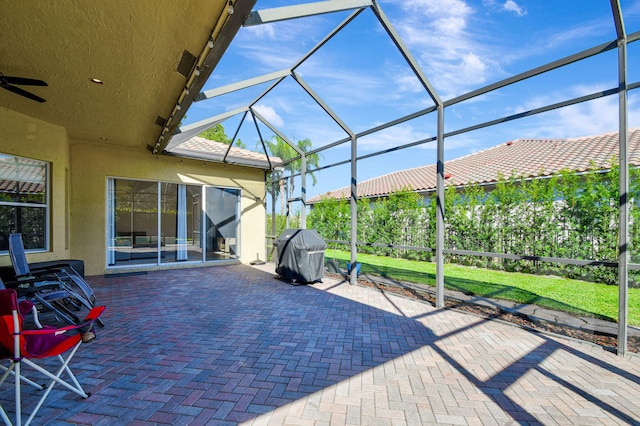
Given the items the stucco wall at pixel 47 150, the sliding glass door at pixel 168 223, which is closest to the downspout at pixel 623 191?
the stucco wall at pixel 47 150

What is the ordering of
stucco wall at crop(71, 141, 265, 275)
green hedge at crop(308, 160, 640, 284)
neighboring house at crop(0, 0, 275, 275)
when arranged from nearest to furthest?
neighboring house at crop(0, 0, 275, 275)
green hedge at crop(308, 160, 640, 284)
stucco wall at crop(71, 141, 265, 275)

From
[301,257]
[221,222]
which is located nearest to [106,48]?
[301,257]

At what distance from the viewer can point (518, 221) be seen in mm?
5898

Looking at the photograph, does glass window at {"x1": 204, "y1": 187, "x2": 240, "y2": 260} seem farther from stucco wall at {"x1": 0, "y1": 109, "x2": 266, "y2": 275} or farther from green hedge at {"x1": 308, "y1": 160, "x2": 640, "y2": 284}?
green hedge at {"x1": 308, "y1": 160, "x2": 640, "y2": 284}

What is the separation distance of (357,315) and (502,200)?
4.00 m

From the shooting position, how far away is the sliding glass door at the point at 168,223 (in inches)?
316

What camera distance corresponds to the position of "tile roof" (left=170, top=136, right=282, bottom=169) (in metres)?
8.21

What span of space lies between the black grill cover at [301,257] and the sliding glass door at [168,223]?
126 inches

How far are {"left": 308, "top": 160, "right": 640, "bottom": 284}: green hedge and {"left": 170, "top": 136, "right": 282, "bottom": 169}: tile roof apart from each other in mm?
2565

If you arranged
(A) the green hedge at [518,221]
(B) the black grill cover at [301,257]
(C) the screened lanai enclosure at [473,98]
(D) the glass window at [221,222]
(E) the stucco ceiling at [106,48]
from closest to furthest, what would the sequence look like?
(E) the stucco ceiling at [106,48], (C) the screened lanai enclosure at [473,98], (A) the green hedge at [518,221], (B) the black grill cover at [301,257], (D) the glass window at [221,222]

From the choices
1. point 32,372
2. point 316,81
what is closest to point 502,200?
point 316,81

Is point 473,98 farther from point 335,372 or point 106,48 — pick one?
point 106,48

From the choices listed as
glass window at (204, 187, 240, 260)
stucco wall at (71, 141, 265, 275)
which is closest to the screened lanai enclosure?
stucco wall at (71, 141, 265, 275)

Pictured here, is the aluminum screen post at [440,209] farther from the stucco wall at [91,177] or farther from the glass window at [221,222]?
the glass window at [221,222]
